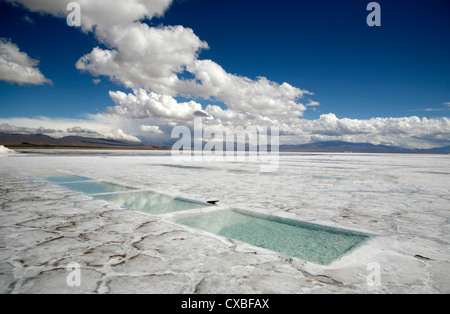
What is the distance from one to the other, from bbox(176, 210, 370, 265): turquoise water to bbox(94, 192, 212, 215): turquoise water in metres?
0.61

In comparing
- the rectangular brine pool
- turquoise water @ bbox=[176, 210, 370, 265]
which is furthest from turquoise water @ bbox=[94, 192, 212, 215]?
turquoise water @ bbox=[176, 210, 370, 265]

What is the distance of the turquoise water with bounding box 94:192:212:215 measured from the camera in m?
4.05

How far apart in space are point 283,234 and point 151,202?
9.02ft

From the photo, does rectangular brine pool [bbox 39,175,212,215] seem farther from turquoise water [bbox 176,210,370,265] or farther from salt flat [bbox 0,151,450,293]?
turquoise water [bbox 176,210,370,265]

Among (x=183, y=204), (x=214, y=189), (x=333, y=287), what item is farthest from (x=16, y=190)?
(x=333, y=287)

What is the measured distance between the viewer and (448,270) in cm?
193

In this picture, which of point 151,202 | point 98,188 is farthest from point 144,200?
point 98,188

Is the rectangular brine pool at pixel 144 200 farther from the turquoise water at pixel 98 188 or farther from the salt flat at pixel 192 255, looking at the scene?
the salt flat at pixel 192 255

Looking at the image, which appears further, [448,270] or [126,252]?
[126,252]

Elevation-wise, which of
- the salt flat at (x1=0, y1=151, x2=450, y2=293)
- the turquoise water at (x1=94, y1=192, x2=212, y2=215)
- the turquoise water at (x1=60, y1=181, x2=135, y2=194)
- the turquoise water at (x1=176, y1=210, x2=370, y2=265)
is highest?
the salt flat at (x1=0, y1=151, x2=450, y2=293)

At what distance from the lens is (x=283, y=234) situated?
294 cm

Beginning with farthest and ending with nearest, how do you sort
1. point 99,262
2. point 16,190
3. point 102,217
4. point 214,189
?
point 214,189 → point 16,190 → point 102,217 → point 99,262
